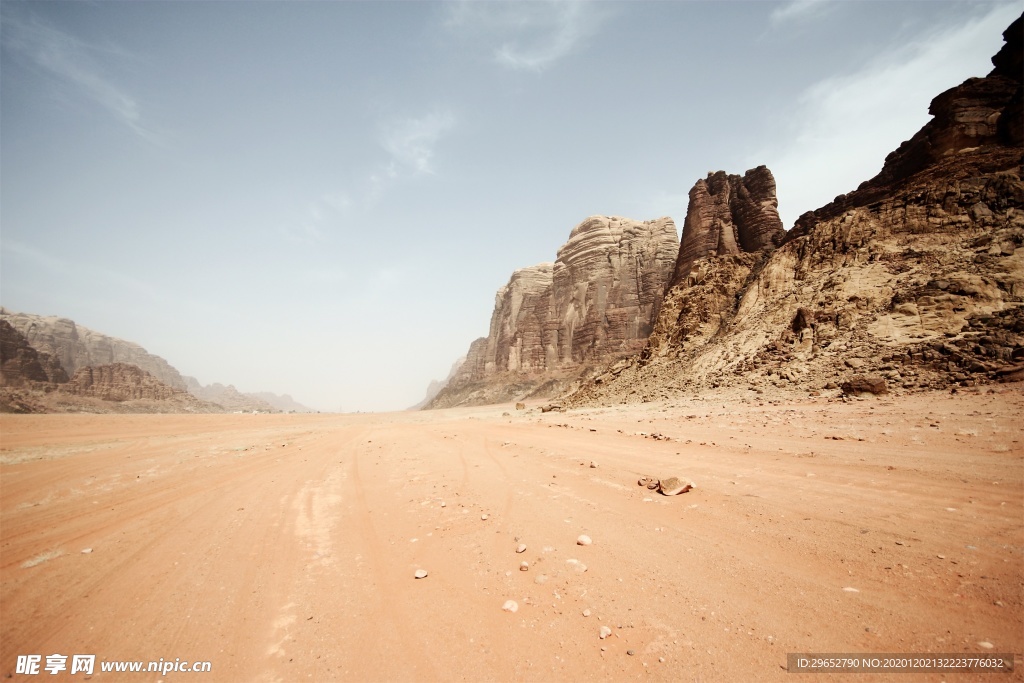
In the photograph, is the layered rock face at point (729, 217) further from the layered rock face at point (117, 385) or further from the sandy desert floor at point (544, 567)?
the layered rock face at point (117, 385)

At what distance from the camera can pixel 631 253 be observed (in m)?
69.7

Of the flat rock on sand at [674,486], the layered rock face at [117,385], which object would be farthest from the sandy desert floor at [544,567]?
the layered rock face at [117,385]

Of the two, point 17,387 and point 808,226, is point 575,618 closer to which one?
point 808,226

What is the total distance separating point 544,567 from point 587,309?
225 feet

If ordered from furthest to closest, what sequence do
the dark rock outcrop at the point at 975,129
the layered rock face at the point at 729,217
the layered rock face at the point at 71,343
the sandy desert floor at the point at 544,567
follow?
the layered rock face at the point at 71,343
the layered rock face at the point at 729,217
the dark rock outcrop at the point at 975,129
the sandy desert floor at the point at 544,567

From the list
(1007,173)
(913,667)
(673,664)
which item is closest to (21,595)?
(673,664)

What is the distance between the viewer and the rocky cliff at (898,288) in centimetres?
1321

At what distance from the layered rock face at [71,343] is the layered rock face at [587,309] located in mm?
115952

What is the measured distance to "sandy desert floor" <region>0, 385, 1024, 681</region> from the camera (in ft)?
7.96

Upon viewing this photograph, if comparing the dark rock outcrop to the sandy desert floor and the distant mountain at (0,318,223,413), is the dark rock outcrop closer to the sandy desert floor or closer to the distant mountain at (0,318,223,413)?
the sandy desert floor

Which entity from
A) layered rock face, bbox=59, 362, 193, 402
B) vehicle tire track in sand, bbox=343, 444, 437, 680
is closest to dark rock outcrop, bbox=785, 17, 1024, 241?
vehicle tire track in sand, bbox=343, 444, 437, 680

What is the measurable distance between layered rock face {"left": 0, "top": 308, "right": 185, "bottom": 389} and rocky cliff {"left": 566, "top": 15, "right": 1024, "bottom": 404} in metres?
151

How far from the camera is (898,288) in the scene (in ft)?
54.9

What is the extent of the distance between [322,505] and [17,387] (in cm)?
10310
